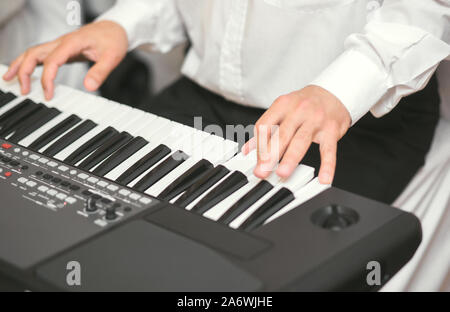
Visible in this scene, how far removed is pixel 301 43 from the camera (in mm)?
975

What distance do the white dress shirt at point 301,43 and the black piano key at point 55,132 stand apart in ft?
1.02

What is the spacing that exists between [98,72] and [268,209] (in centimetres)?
52

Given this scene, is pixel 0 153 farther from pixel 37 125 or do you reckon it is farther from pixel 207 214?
pixel 207 214

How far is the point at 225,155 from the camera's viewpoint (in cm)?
76

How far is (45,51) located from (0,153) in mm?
351

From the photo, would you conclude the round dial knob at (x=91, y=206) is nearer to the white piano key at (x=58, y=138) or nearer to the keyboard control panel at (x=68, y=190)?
the keyboard control panel at (x=68, y=190)

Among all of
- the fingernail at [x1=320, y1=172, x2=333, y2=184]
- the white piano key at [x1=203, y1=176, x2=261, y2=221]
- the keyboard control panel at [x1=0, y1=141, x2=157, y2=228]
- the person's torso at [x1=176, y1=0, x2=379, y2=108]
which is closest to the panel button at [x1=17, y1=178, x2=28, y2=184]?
the keyboard control panel at [x1=0, y1=141, x2=157, y2=228]

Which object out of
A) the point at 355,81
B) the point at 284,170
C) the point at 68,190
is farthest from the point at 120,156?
the point at 355,81

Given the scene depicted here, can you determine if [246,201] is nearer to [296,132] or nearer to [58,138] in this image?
[296,132]

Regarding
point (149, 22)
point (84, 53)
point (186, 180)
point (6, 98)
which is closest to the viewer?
point (186, 180)

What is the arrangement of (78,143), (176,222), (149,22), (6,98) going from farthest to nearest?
(149,22)
(6,98)
(78,143)
(176,222)

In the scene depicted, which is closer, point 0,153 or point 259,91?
point 0,153

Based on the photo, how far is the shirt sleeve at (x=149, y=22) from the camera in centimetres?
115
